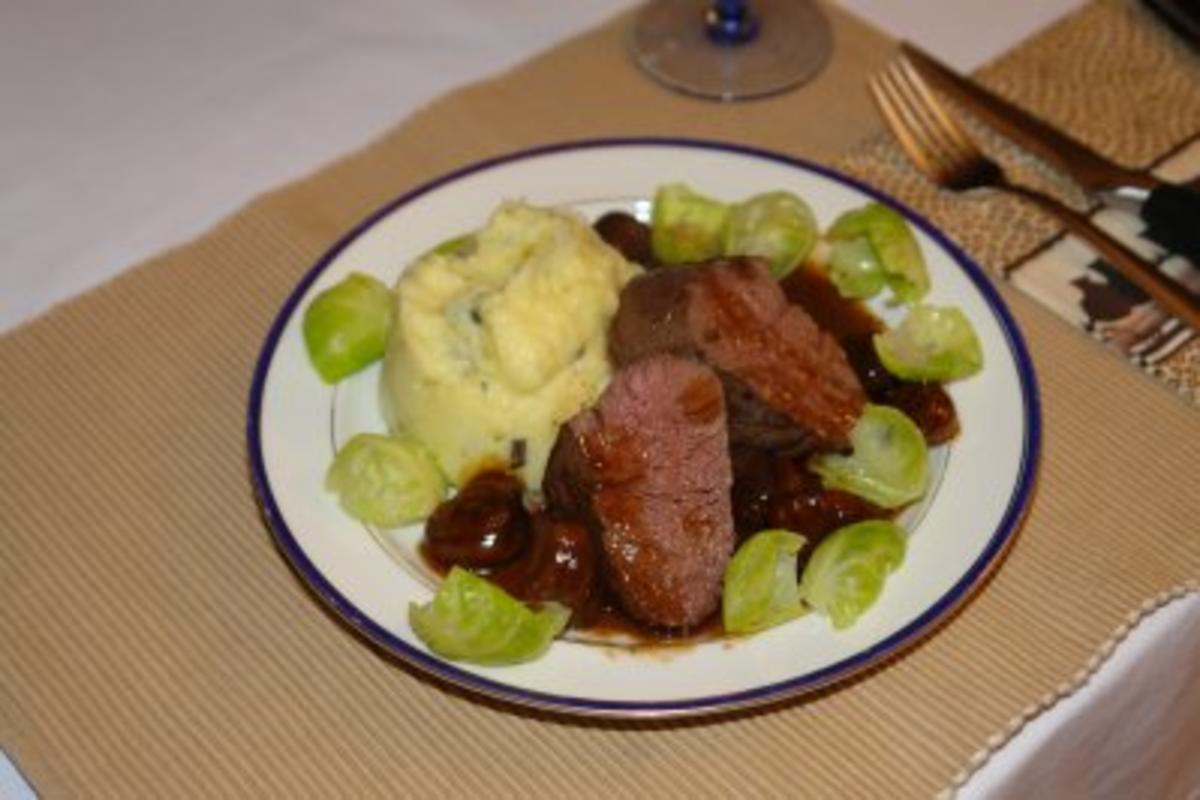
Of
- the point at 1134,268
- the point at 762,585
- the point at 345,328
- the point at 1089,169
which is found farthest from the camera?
the point at 1089,169

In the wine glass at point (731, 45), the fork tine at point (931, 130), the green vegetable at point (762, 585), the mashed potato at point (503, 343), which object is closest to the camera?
the green vegetable at point (762, 585)

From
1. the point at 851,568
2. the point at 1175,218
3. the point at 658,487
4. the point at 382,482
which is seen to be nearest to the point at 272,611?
the point at 382,482

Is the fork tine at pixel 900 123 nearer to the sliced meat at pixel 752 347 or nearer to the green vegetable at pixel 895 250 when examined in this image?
the green vegetable at pixel 895 250

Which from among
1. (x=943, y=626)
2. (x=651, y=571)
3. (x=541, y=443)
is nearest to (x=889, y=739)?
(x=943, y=626)

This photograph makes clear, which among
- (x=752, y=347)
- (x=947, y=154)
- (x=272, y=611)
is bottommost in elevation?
(x=272, y=611)

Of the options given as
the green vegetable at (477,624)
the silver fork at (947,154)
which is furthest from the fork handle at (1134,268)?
the green vegetable at (477,624)

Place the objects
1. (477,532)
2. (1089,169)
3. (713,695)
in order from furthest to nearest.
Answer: (1089,169) < (477,532) < (713,695)

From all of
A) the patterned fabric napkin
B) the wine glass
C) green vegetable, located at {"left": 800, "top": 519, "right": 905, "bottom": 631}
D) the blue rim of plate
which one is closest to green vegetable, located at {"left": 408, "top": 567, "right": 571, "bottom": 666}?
the blue rim of plate

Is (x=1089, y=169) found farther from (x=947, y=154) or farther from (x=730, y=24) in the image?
(x=730, y=24)
